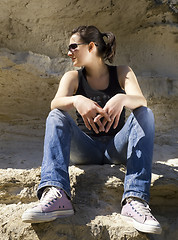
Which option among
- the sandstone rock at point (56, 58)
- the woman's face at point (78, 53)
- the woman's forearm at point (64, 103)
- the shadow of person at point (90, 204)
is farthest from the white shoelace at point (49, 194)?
the sandstone rock at point (56, 58)

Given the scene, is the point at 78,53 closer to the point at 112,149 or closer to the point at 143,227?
the point at 112,149

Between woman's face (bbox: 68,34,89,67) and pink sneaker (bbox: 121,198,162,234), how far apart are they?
0.82 m

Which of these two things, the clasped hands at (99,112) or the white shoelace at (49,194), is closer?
the white shoelace at (49,194)

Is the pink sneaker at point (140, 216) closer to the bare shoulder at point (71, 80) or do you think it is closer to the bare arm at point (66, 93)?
the bare arm at point (66, 93)

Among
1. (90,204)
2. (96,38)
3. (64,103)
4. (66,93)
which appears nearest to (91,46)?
(96,38)

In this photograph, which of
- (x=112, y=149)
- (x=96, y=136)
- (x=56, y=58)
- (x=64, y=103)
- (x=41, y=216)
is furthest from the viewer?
(x=56, y=58)

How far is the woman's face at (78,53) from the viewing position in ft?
5.56

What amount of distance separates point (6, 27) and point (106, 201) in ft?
6.37

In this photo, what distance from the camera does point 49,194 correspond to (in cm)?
121

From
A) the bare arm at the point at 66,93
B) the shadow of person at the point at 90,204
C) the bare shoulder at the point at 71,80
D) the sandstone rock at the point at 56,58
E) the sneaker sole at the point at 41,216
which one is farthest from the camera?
the sandstone rock at the point at 56,58

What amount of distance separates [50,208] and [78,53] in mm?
895

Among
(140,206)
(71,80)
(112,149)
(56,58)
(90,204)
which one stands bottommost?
(90,204)

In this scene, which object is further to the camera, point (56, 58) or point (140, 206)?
point (56, 58)

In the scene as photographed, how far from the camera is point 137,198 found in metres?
1.27
